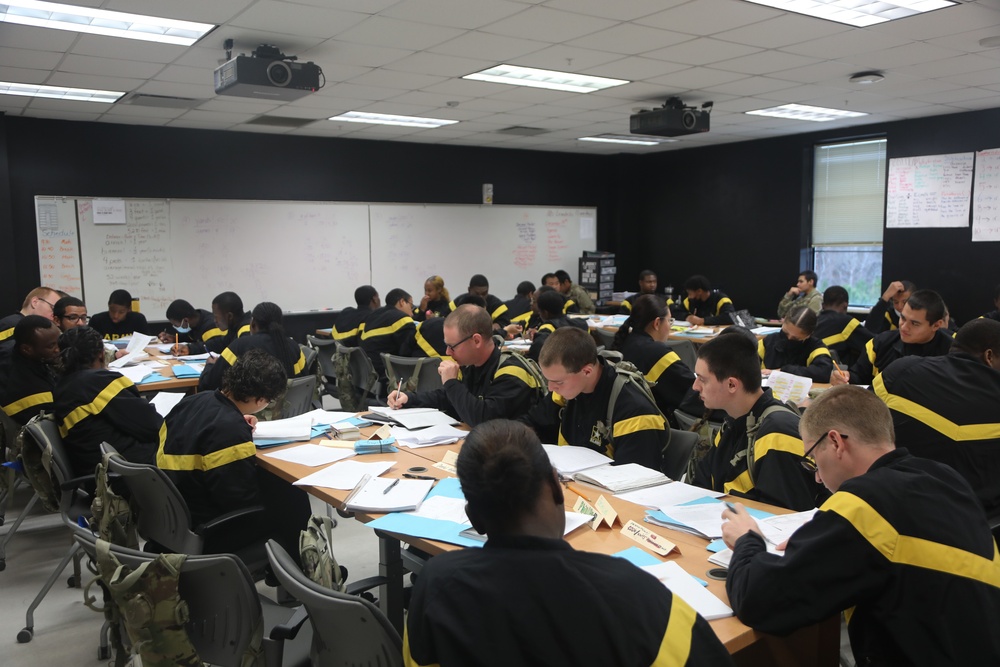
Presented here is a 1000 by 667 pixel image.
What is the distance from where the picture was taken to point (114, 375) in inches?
138

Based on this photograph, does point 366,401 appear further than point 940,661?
Yes

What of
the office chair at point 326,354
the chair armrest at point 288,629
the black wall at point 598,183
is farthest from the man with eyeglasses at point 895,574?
the black wall at point 598,183

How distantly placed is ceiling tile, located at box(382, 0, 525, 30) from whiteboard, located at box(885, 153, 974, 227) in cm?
594

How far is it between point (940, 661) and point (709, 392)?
1.15 metres

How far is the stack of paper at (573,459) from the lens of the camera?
104 inches

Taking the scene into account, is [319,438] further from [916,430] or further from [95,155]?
[95,155]

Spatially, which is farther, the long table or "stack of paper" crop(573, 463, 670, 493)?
"stack of paper" crop(573, 463, 670, 493)

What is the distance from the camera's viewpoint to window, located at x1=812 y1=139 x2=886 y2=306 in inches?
341

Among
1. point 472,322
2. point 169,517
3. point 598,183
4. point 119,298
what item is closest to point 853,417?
point 472,322

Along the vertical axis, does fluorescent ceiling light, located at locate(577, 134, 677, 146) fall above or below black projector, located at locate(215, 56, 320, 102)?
above

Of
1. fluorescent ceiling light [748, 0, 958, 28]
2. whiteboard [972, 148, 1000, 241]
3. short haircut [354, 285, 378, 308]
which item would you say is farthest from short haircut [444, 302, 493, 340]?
whiteboard [972, 148, 1000, 241]

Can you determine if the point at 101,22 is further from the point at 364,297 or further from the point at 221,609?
the point at 221,609

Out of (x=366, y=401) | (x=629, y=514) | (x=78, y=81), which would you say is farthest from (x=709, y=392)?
(x=78, y=81)

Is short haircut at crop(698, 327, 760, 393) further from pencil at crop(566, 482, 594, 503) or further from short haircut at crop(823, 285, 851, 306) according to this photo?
short haircut at crop(823, 285, 851, 306)
